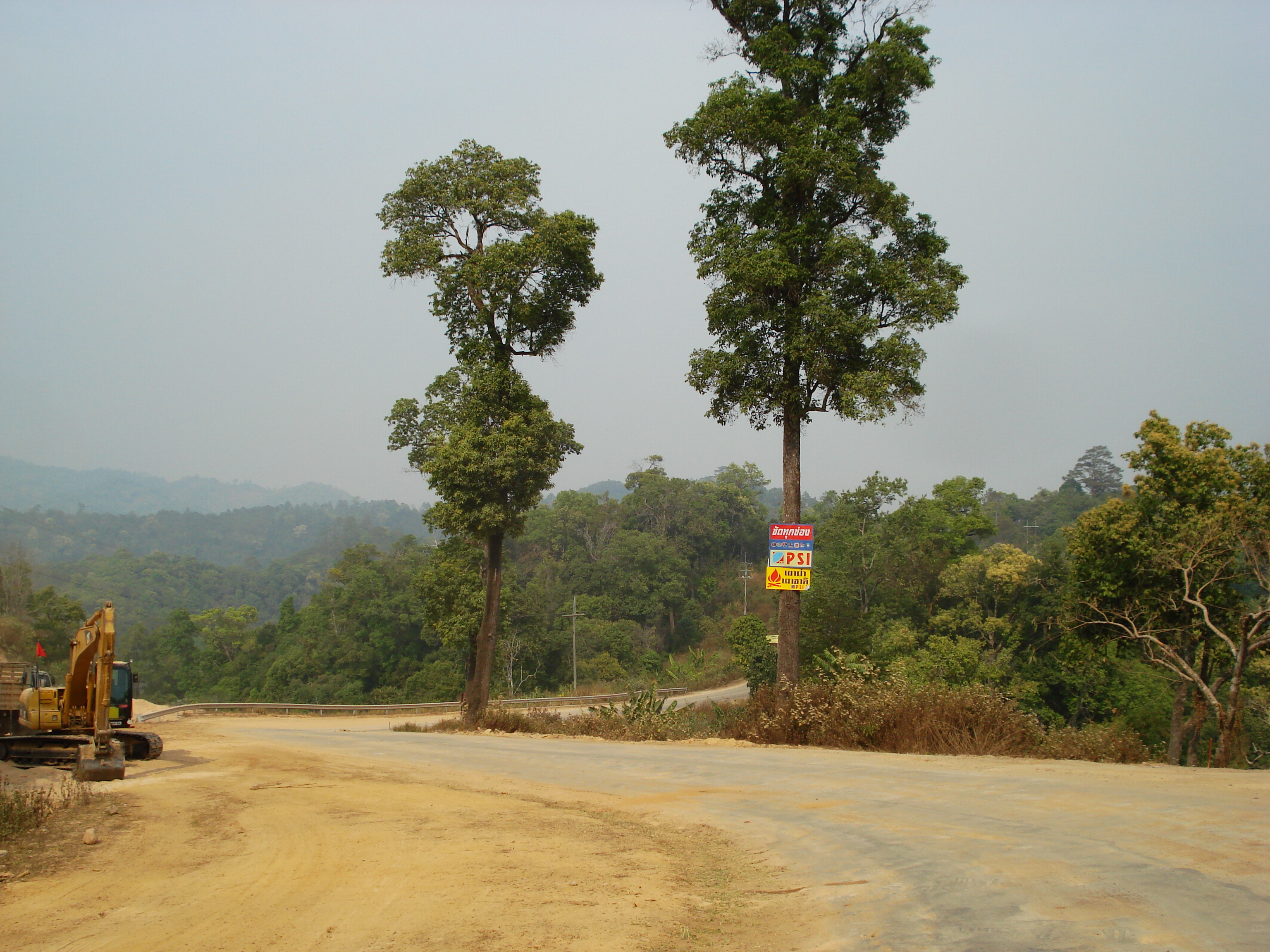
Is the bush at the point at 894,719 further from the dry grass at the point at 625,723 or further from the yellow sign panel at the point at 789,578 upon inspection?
the yellow sign panel at the point at 789,578

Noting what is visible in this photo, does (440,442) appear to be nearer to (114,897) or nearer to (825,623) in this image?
(114,897)

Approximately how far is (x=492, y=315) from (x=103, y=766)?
1532 centimetres

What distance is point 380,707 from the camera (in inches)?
1751

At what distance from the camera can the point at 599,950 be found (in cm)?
495

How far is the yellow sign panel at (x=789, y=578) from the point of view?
53.9 feet

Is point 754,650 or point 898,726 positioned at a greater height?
point 898,726

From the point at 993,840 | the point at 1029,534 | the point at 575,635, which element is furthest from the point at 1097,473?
the point at 993,840

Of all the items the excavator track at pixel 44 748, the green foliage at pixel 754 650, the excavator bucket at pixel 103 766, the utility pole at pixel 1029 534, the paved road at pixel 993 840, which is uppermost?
the utility pole at pixel 1029 534

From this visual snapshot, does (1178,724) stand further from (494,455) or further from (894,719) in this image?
(494,455)

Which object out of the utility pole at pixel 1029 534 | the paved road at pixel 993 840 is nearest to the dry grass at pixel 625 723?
the paved road at pixel 993 840

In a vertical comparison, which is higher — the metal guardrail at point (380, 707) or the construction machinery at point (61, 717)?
the construction machinery at point (61, 717)

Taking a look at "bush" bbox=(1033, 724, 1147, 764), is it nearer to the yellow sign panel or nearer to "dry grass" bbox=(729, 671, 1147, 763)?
"dry grass" bbox=(729, 671, 1147, 763)

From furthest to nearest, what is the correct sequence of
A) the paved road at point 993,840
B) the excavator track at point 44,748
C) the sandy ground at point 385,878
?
the excavator track at point 44,748 < the sandy ground at point 385,878 < the paved road at point 993,840

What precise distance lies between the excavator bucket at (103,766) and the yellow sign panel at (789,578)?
1100cm
